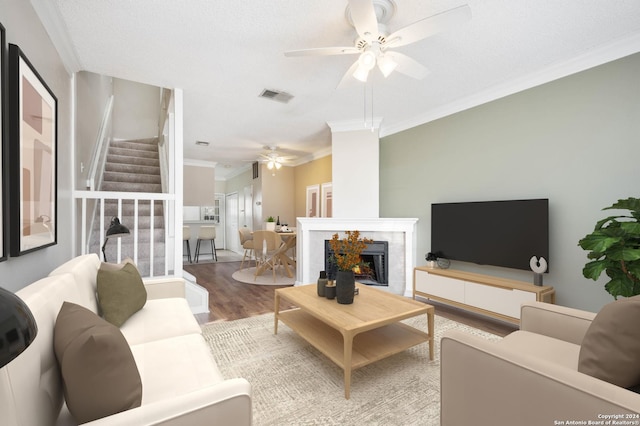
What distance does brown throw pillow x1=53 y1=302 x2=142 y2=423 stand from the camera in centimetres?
85

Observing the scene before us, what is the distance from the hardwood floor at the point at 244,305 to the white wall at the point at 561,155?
1.88ft

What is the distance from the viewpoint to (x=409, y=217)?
14.2 ft

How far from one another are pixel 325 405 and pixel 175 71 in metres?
3.21

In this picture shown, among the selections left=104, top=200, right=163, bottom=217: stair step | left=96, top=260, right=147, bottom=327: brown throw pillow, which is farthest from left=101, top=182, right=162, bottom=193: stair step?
left=96, top=260, right=147, bottom=327: brown throw pillow

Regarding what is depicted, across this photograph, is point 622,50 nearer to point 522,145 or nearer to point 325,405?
point 522,145

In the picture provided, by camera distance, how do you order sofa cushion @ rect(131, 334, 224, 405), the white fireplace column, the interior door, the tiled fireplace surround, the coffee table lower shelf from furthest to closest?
the interior door < the white fireplace column < the tiled fireplace surround < the coffee table lower shelf < sofa cushion @ rect(131, 334, 224, 405)

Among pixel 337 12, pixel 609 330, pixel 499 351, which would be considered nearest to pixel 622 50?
pixel 337 12

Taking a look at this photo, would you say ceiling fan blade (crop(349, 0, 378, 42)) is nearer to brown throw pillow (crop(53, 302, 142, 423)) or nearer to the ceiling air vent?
the ceiling air vent

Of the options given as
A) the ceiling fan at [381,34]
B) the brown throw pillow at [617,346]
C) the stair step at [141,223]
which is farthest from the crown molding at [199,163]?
the brown throw pillow at [617,346]

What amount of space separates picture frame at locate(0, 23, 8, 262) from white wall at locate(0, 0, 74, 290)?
0.12 meters

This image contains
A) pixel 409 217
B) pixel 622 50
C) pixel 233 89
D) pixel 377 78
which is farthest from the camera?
pixel 409 217

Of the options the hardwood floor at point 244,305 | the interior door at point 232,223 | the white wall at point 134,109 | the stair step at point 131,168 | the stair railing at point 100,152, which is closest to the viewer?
the hardwood floor at point 244,305

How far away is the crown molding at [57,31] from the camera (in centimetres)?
184

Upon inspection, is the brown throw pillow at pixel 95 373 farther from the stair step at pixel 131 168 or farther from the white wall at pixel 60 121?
the stair step at pixel 131 168
